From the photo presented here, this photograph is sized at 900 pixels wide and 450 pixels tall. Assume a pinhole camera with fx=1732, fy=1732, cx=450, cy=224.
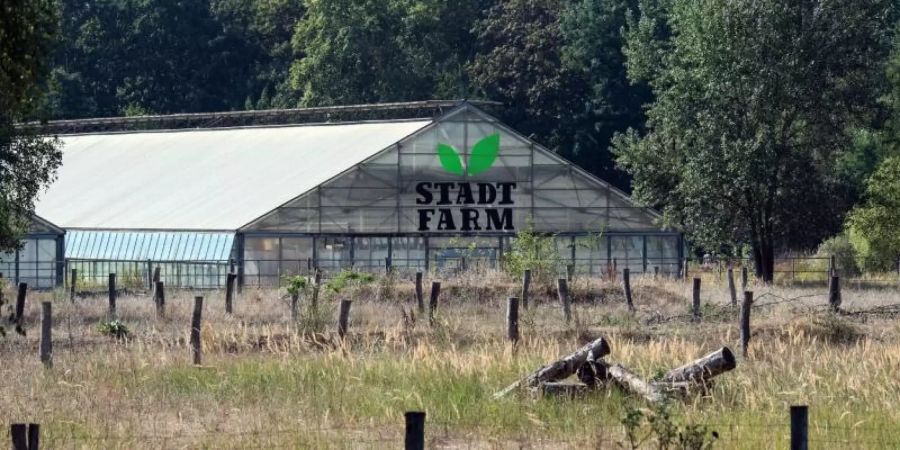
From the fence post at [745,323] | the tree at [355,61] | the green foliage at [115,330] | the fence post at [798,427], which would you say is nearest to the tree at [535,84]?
the tree at [355,61]

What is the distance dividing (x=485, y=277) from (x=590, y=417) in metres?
25.0

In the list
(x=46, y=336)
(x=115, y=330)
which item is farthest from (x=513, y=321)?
(x=115, y=330)

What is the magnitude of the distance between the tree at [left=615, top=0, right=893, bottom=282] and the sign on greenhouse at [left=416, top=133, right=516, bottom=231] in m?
4.54

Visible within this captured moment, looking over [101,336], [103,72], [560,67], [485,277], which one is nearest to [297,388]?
[101,336]

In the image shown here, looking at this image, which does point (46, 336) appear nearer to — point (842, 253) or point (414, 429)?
point (414, 429)

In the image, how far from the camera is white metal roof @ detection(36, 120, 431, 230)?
55.7m

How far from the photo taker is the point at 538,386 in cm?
2084

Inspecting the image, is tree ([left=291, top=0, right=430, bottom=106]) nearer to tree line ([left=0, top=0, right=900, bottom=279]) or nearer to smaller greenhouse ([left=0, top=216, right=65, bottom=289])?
tree line ([left=0, top=0, right=900, bottom=279])

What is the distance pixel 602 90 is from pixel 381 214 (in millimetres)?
32776

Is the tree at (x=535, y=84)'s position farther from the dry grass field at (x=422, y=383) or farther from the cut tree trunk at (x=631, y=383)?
the cut tree trunk at (x=631, y=383)

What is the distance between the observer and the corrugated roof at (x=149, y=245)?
176ft

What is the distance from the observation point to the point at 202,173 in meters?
61.4

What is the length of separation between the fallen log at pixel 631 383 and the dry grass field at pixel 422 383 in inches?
6.9

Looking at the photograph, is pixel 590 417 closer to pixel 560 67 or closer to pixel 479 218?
pixel 479 218
